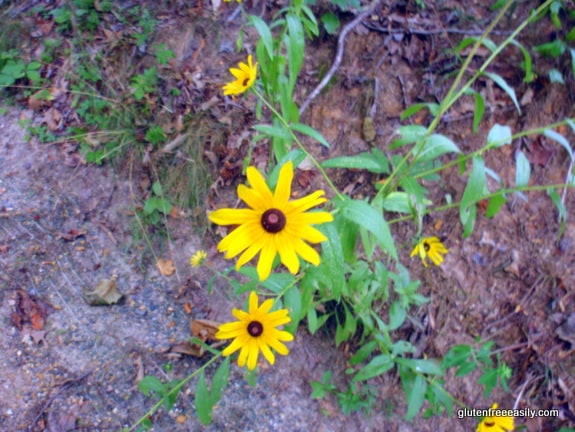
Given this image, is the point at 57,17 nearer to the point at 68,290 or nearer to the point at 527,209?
the point at 68,290

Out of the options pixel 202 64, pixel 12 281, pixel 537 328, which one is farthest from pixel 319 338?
pixel 202 64

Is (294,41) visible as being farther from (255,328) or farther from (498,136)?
(255,328)

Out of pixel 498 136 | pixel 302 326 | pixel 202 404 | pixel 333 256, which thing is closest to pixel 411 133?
pixel 498 136

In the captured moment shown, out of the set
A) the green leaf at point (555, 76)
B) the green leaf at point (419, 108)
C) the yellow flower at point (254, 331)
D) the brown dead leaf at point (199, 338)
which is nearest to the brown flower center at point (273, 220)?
the yellow flower at point (254, 331)

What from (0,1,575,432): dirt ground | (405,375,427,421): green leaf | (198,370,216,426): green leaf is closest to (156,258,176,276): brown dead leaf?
(0,1,575,432): dirt ground

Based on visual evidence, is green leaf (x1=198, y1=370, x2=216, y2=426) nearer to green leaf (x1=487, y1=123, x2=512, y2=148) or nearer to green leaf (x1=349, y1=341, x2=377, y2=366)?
green leaf (x1=349, y1=341, x2=377, y2=366)

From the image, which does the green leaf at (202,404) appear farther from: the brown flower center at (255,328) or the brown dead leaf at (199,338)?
the brown dead leaf at (199,338)

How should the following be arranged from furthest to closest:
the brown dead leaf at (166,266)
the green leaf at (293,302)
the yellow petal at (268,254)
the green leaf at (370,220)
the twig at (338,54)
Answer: the twig at (338,54), the brown dead leaf at (166,266), the green leaf at (293,302), the yellow petal at (268,254), the green leaf at (370,220)
